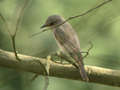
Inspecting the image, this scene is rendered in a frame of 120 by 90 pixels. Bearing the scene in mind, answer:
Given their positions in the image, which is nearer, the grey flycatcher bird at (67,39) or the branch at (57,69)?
the branch at (57,69)

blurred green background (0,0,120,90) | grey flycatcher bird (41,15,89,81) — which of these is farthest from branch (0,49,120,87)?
grey flycatcher bird (41,15,89,81)

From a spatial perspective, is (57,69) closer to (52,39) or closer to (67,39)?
(52,39)

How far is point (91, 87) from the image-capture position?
17.1 feet

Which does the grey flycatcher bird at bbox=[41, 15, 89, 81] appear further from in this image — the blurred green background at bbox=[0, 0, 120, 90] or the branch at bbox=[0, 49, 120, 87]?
the branch at bbox=[0, 49, 120, 87]

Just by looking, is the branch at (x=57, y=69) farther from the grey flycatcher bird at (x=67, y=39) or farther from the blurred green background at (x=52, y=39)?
the grey flycatcher bird at (x=67, y=39)

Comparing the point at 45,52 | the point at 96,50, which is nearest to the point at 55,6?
the point at 96,50

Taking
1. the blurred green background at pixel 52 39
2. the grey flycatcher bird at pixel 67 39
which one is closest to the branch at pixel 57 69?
the blurred green background at pixel 52 39

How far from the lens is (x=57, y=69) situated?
3.91 metres

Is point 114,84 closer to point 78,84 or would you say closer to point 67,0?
point 78,84

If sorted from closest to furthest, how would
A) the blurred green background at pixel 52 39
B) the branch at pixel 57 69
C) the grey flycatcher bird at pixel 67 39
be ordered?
the branch at pixel 57 69
the blurred green background at pixel 52 39
the grey flycatcher bird at pixel 67 39

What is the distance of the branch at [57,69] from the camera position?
12.2ft

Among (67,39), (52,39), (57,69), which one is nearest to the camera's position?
(57,69)

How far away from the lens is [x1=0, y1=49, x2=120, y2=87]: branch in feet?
12.2

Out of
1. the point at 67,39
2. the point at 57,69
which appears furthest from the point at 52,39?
the point at 57,69
